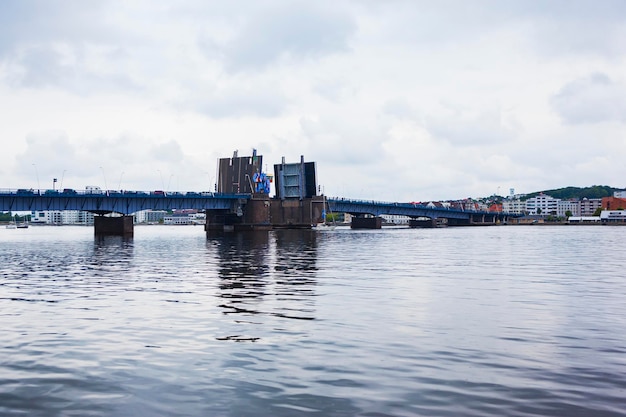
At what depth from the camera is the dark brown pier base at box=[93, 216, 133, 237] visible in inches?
5089

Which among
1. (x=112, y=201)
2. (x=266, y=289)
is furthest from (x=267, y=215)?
(x=266, y=289)

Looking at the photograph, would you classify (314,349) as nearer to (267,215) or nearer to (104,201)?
(104,201)

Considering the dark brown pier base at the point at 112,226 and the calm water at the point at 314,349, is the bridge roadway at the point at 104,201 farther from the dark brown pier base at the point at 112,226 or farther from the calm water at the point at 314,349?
the calm water at the point at 314,349

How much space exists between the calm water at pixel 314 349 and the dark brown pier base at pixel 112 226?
97.6 metres

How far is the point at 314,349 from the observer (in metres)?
16.4

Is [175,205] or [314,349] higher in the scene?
[175,205]

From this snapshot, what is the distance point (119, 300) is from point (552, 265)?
33031 mm

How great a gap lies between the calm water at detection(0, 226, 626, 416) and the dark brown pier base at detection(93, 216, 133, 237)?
97590 millimetres

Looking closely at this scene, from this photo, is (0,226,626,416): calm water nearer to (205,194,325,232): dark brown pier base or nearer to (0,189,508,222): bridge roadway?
(0,189,508,222): bridge roadway

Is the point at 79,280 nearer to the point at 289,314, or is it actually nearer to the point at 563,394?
the point at 289,314

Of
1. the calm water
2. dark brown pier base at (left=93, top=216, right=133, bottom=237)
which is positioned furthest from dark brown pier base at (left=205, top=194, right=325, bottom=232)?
the calm water

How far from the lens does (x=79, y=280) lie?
3669 centimetres

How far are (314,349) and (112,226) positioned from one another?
402 ft

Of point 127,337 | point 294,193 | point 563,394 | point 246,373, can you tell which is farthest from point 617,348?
point 294,193
